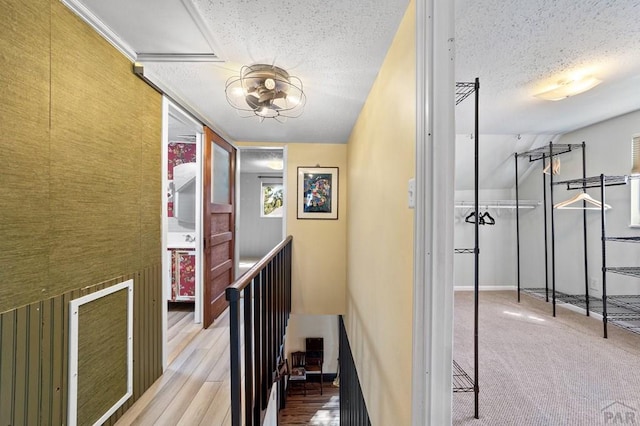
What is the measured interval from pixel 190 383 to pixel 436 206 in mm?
2107

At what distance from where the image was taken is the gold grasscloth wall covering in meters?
1.02

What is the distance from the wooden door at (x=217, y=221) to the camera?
2.82m

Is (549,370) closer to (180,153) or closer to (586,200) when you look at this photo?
(586,200)

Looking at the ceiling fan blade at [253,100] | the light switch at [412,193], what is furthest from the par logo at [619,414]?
the ceiling fan blade at [253,100]

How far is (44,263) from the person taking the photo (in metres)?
1.15

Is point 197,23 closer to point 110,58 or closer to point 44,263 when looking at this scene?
point 110,58

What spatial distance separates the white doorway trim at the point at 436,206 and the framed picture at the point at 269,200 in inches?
252

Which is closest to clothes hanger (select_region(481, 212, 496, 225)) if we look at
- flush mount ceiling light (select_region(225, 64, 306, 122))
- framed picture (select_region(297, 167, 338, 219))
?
framed picture (select_region(297, 167, 338, 219))

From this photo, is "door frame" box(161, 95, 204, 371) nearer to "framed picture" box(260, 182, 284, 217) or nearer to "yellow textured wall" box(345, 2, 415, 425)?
"yellow textured wall" box(345, 2, 415, 425)

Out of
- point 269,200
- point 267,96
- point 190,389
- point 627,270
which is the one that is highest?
point 267,96

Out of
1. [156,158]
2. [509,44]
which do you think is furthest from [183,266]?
[509,44]

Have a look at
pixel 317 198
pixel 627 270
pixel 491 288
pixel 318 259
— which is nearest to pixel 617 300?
pixel 627 270

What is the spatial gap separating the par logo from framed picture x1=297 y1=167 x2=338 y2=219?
282cm

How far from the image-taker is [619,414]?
157cm
